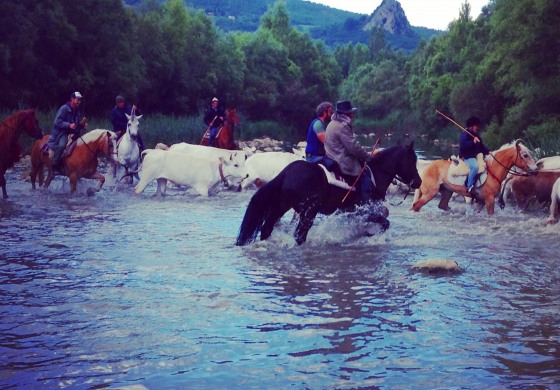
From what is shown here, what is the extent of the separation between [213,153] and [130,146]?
2.45 m

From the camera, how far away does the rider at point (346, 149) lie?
523 inches

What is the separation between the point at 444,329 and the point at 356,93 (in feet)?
465

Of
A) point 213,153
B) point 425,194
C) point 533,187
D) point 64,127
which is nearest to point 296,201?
point 425,194

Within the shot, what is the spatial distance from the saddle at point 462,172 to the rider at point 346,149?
533 centimetres

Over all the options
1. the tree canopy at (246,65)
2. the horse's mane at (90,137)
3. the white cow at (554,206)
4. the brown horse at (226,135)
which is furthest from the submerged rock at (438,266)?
the tree canopy at (246,65)

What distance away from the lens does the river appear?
21.9 feet

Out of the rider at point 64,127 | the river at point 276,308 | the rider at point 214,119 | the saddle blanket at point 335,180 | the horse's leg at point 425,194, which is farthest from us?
the rider at point 214,119

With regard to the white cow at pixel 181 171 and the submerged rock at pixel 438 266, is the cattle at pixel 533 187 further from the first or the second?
the submerged rock at pixel 438 266

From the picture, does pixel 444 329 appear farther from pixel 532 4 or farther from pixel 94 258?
pixel 532 4

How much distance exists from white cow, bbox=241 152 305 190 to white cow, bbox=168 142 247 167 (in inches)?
9.9

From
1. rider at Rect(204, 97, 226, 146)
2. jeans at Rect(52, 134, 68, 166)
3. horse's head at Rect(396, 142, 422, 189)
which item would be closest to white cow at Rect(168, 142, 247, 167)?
rider at Rect(204, 97, 226, 146)

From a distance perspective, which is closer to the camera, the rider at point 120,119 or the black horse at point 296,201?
the black horse at point 296,201

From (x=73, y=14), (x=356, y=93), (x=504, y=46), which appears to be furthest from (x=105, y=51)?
(x=356, y=93)

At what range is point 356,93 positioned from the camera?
14812 cm
